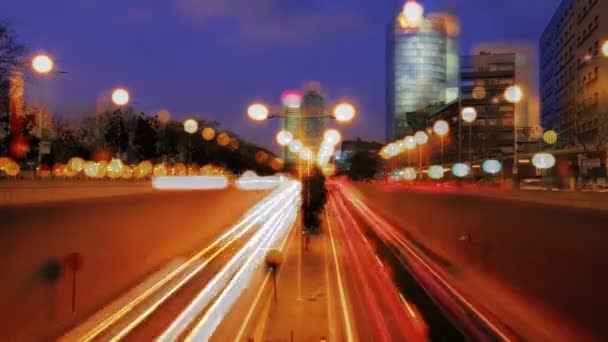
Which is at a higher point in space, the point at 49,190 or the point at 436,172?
the point at 436,172

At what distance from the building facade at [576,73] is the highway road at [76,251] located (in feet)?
101

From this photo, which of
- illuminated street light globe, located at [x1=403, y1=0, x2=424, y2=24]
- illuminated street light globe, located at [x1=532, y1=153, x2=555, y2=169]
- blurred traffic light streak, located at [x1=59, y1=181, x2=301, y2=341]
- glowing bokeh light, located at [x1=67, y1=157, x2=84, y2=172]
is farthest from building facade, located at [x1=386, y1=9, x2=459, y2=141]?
illuminated street light globe, located at [x1=403, y1=0, x2=424, y2=24]

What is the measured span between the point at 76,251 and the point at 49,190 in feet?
29.5

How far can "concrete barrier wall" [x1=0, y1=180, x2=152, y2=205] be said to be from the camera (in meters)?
19.5

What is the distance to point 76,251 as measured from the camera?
14945 millimetres

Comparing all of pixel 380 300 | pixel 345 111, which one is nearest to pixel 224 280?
pixel 380 300

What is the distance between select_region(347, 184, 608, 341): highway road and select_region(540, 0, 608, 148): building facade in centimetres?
2267

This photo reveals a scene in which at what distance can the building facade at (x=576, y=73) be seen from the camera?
48.8 meters

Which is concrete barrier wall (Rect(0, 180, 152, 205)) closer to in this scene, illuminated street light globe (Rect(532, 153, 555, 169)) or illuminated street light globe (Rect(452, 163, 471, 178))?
illuminated street light globe (Rect(532, 153, 555, 169))

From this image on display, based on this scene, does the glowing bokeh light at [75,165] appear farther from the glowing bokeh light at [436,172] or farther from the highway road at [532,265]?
the glowing bokeh light at [436,172]

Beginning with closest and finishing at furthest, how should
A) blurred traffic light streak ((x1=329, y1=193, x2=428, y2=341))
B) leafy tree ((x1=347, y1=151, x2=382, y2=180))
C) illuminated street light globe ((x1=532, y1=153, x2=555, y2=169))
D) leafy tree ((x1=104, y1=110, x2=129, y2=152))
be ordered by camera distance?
blurred traffic light streak ((x1=329, y1=193, x2=428, y2=341)), illuminated street light globe ((x1=532, y1=153, x2=555, y2=169)), leafy tree ((x1=104, y1=110, x2=129, y2=152)), leafy tree ((x1=347, y1=151, x2=382, y2=180))

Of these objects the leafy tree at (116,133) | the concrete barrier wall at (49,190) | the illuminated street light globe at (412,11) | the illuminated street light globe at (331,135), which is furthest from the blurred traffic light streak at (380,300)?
the leafy tree at (116,133)

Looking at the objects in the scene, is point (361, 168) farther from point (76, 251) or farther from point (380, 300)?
point (76, 251)

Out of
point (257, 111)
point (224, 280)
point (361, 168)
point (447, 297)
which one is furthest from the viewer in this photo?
point (361, 168)
